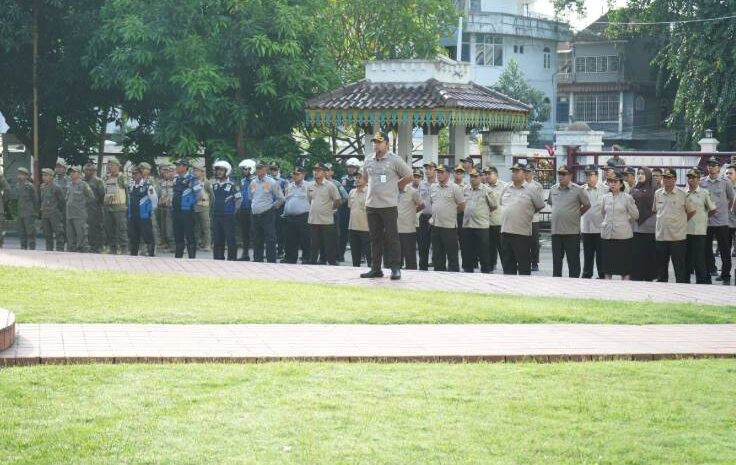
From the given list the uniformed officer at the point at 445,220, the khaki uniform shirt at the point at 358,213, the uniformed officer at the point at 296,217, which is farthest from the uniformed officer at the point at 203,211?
the uniformed officer at the point at 445,220

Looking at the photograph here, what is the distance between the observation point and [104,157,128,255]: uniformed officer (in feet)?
80.0

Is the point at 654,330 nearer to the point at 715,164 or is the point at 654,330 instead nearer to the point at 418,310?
the point at 418,310

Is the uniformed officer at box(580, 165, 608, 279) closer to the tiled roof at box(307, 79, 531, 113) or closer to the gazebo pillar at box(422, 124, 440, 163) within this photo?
the tiled roof at box(307, 79, 531, 113)

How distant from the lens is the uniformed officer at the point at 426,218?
2188 centimetres

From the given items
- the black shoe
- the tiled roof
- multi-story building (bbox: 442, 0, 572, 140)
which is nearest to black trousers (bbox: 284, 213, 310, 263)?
the black shoe

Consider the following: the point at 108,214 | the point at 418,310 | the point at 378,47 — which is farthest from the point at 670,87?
the point at 418,310

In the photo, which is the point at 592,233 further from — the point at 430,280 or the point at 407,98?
the point at 407,98

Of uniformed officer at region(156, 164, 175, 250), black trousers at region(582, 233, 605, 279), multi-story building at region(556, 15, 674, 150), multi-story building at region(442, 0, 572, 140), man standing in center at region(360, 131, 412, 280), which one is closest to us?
man standing in center at region(360, 131, 412, 280)

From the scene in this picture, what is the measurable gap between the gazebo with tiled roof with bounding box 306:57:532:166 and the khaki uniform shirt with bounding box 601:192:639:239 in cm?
1061

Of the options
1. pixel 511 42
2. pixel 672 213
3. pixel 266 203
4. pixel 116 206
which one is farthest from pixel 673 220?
pixel 511 42

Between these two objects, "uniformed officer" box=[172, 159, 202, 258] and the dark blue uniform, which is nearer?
the dark blue uniform

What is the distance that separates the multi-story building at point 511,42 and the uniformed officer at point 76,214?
3960 centimetres

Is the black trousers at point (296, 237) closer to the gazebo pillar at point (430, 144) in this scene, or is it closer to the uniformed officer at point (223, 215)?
the uniformed officer at point (223, 215)

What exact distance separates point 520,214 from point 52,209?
1004 cm
